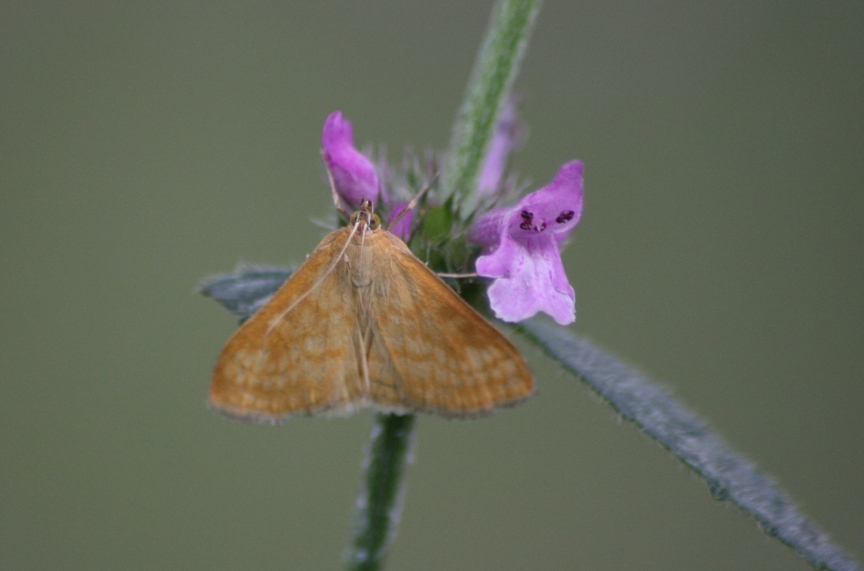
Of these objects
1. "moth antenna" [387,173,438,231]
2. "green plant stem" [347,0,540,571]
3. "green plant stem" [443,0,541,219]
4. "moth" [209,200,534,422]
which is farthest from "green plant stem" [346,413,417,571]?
"green plant stem" [443,0,541,219]

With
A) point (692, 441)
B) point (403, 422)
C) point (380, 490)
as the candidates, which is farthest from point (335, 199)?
point (692, 441)

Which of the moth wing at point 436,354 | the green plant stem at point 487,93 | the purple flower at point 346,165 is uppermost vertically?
the green plant stem at point 487,93

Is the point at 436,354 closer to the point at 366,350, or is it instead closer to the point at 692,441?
the point at 366,350

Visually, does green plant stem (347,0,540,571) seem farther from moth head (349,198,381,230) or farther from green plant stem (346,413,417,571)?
moth head (349,198,381,230)

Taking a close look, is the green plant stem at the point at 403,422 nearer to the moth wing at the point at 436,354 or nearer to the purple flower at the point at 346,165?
the purple flower at the point at 346,165

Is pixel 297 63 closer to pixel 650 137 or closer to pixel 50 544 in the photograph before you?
Answer: pixel 650 137

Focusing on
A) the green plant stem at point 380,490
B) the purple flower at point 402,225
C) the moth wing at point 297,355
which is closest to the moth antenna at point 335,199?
the purple flower at point 402,225
